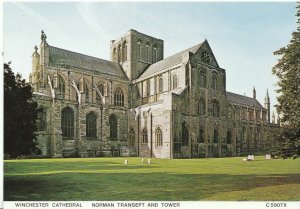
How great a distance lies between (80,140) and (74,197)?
23896 millimetres

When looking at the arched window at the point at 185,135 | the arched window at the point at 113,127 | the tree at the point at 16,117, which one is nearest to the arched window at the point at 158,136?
the arched window at the point at 185,135

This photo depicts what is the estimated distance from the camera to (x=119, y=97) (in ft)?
143

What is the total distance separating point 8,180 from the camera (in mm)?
13258

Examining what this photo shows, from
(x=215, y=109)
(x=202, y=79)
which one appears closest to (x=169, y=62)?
(x=202, y=79)

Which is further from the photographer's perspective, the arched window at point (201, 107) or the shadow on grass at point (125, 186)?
the arched window at point (201, 107)

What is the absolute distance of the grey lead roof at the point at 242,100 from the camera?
5962cm

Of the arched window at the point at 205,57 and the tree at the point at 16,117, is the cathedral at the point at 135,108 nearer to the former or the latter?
the arched window at the point at 205,57

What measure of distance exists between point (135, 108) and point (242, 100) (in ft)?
102

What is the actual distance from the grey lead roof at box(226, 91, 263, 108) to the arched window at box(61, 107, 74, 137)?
33594mm

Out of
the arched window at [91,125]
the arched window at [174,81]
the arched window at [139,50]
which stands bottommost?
the arched window at [91,125]

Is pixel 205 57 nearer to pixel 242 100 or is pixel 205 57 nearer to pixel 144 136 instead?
pixel 144 136

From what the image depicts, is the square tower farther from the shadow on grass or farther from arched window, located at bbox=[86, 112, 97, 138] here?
the shadow on grass

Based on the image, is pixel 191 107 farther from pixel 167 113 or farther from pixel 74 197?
pixel 74 197

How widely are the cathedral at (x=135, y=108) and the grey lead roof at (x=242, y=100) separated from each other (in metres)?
20.0
